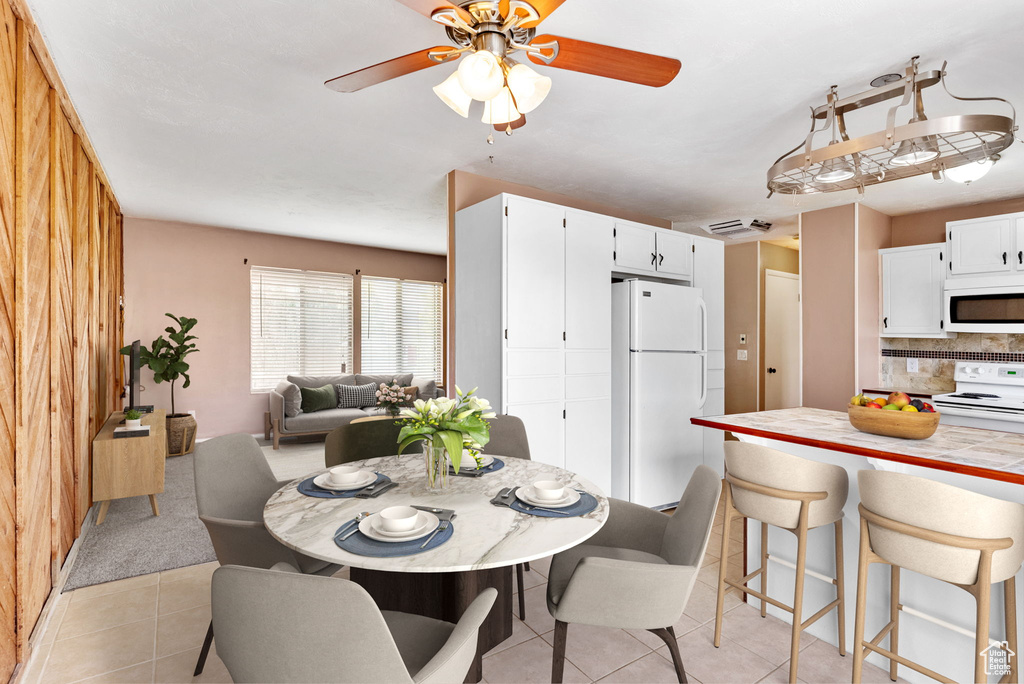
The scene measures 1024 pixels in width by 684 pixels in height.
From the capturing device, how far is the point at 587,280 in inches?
148

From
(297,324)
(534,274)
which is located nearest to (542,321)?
(534,274)

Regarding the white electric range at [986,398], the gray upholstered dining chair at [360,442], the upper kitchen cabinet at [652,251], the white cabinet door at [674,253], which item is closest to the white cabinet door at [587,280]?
the upper kitchen cabinet at [652,251]

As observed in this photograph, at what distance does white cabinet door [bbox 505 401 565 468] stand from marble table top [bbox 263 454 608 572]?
4.09 feet

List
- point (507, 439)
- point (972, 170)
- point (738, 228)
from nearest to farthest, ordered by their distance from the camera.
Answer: point (972, 170) → point (507, 439) → point (738, 228)

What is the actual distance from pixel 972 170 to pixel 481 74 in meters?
2.19

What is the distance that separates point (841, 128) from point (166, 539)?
4.57m

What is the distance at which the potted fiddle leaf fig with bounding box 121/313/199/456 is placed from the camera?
5309 millimetres

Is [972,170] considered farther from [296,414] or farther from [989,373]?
[296,414]

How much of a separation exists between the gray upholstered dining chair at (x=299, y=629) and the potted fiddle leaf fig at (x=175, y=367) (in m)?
5.06

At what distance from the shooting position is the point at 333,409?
649cm

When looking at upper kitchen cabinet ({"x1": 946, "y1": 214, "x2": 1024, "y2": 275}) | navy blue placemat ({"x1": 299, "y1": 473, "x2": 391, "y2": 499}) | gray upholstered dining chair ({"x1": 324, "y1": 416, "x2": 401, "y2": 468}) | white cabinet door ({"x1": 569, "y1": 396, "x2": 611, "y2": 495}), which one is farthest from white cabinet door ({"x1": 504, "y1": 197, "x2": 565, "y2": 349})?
upper kitchen cabinet ({"x1": 946, "y1": 214, "x2": 1024, "y2": 275})

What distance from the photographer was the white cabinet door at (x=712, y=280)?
455cm

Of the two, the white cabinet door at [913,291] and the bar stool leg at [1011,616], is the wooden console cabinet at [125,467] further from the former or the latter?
the white cabinet door at [913,291]

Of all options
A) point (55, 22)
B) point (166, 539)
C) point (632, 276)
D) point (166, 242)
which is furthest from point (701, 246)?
point (166, 242)
